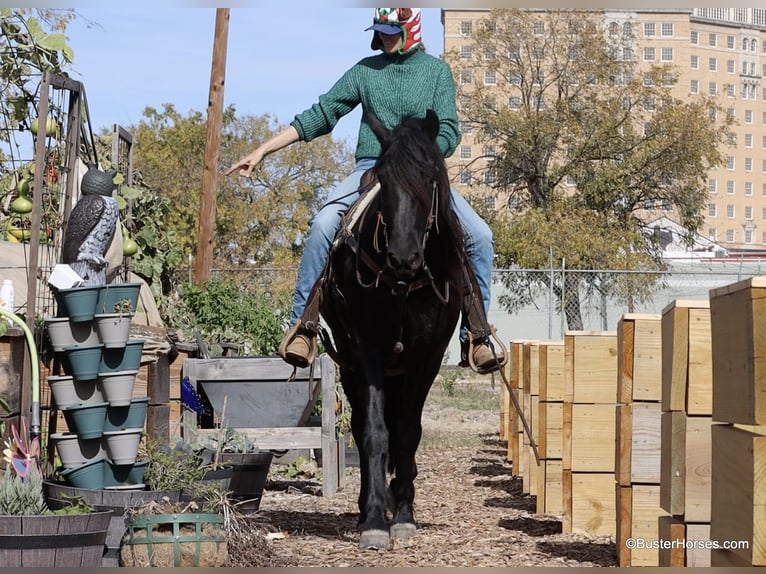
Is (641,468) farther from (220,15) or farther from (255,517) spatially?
(220,15)

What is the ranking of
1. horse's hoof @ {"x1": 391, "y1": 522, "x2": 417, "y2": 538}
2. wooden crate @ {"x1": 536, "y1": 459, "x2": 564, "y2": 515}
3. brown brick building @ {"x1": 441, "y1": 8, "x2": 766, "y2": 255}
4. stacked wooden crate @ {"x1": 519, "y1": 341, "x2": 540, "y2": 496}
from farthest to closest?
brown brick building @ {"x1": 441, "y1": 8, "x2": 766, "y2": 255}, stacked wooden crate @ {"x1": 519, "y1": 341, "x2": 540, "y2": 496}, wooden crate @ {"x1": 536, "y1": 459, "x2": 564, "y2": 515}, horse's hoof @ {"x1": 391, "y1": 522, "x2": 417, "y2": 538}

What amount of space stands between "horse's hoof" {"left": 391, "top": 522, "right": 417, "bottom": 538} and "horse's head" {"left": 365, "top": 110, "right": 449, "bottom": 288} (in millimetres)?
1484

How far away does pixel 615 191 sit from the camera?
37375 millimetres

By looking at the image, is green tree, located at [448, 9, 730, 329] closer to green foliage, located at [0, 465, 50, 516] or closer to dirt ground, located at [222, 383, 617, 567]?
dirt ground, located at [222, 383, 617, 567]

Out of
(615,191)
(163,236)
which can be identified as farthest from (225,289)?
(615,191)

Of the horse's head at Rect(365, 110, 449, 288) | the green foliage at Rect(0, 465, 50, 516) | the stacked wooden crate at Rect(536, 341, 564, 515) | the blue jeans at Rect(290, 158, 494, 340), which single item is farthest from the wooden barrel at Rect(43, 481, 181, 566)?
the stacked wooden crate at Rect(536, 341, 564, 515)

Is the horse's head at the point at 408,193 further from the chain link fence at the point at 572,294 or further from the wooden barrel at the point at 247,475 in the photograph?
the chain link fence at the point at 572,294

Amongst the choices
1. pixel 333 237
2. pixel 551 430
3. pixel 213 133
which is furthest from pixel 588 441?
pixel 213 133

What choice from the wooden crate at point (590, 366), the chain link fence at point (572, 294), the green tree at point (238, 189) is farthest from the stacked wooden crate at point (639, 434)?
the green tree at point (238, 189)

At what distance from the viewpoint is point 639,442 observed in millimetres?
6000

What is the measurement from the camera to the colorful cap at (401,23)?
7391 mm

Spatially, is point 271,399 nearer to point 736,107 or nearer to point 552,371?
point 552,371

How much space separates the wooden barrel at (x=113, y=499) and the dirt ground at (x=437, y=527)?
56 centimetres

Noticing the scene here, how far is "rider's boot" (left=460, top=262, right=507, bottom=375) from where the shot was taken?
23.6 ft
